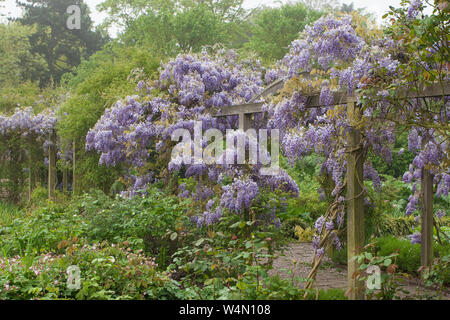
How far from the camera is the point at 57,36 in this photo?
22.9 m

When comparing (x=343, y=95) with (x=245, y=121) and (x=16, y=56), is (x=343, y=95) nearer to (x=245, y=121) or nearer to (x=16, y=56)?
(x=245, y=121)

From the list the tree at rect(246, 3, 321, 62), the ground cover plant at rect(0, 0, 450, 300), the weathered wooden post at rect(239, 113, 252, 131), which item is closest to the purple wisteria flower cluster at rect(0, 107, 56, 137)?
the ground cover plant at rect(0, 0, 450, 300)

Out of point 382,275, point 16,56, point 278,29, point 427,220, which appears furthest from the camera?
point 16,56

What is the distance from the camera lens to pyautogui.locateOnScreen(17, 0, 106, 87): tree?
2270 centimetres

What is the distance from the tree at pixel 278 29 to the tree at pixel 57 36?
33.0 feet

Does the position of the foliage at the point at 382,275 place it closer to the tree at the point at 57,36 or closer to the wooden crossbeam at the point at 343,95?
the wooden crossbeam at the point at 343,95

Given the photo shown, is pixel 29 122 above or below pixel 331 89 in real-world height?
above

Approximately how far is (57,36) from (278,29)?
11704 mm

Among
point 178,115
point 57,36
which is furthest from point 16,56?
point 178,115

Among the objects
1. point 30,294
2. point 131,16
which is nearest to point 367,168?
point 30,294

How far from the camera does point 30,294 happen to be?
3.35 metres

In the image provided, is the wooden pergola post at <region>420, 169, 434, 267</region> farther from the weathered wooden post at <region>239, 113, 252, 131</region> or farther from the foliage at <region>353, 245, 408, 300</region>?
the weathered wooden post at <region>239, 113, 252, 131</region>

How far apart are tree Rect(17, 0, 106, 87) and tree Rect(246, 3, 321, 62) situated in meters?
10.1
